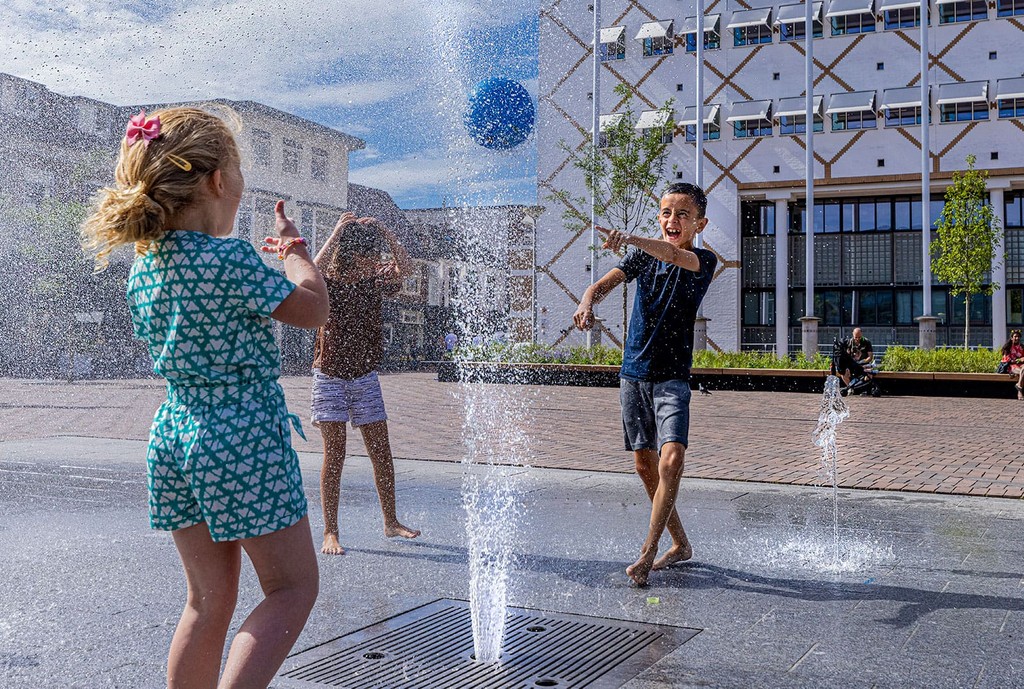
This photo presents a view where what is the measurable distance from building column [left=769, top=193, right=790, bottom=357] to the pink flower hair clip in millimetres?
37399

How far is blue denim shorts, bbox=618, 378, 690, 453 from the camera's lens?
4605 millimetres

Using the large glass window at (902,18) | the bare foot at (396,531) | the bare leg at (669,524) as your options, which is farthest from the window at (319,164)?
the large glass window at (902,18)

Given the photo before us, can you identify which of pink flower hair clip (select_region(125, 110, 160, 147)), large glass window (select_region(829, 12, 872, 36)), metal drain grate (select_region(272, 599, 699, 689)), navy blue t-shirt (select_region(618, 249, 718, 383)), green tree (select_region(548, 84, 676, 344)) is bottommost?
metal drain grate (select_region(272, 599, 699, 689))

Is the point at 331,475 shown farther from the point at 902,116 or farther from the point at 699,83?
the point at 902,116

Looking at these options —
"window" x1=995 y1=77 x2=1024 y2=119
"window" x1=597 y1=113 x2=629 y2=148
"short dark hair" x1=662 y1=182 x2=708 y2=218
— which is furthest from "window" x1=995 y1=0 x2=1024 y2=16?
"short dark hair" x1=662 y1=182 x2=708 y2=218

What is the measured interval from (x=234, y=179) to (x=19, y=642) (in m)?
2.17

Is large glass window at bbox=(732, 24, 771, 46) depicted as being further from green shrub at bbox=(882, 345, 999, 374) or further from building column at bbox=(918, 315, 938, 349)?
green shrub at bbox=(882, 345, 999, 374)

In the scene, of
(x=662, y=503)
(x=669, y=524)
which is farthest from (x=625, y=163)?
(x=662, y=503)

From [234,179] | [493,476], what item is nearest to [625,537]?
[493,476]

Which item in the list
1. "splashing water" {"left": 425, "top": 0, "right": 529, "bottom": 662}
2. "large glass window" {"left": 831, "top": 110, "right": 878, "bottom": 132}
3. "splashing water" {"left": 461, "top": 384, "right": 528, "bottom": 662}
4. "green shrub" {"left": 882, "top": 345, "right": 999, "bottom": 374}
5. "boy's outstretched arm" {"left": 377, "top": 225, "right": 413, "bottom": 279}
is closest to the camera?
"splashing water" {"left": 461, "top": 384, "right": 528, "bottom": 662}

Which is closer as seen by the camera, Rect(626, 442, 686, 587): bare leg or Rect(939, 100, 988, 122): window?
Rect(626, 442, 686, 587): bare leg

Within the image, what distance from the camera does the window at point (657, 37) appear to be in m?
39.3

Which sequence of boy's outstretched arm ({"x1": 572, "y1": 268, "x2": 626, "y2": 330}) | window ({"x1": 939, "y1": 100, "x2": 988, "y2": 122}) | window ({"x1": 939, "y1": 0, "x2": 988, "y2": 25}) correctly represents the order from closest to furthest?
boy's outstretched arm ({"x1": 572, "y1": 268, "x2": 626, "y2": 330}) → window ({"x1": 939, "y1": 100, "x2": 988, "y2": 122}) → window ({"x1": 939, "y1": 0, "x2": 988, "y2": 25})

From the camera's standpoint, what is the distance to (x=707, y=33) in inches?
1542
